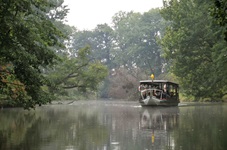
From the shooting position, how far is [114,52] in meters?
92.2

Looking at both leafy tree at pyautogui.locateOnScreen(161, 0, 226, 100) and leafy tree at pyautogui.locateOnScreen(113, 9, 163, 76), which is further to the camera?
leafy tree at pyautogui.locateOnScreen(113, 9, 163, 76)

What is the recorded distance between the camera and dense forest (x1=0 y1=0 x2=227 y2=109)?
13.7 m

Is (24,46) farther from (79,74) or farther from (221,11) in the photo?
(79,74)

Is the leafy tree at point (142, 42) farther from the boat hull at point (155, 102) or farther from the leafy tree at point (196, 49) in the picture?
the leafy tree at point (196, 49)

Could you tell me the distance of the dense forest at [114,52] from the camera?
540 inches

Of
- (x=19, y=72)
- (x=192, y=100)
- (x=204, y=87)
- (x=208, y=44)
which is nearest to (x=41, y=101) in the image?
(x=19, y=72)

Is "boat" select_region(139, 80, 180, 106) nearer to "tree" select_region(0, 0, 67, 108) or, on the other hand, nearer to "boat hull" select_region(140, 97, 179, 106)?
"boat hull" select_region(140, 97, 179, 106)

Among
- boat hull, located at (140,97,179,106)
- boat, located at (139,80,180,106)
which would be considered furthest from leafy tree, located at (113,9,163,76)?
boat hull, located at (140,97,179,106)

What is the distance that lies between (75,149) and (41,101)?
164 inches

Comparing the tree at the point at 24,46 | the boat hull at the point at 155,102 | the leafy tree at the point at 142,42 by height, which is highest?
the leafy tree at the point at 142,42

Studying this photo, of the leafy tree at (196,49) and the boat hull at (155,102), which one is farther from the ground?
the leafy tree at (196,49)

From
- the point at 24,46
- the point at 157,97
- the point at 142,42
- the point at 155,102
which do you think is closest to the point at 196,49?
the point at 155,102

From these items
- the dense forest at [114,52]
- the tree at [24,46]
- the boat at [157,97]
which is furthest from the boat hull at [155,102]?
the tree at [24,46]

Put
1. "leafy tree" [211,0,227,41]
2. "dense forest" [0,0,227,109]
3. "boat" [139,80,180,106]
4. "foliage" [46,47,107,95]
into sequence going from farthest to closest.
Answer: "foliage" [46,47,107,95]
"boat" [139,80,180,106]
"dense forest" [0,0,227,109]
"leafy tree" [211,0,227,41]
